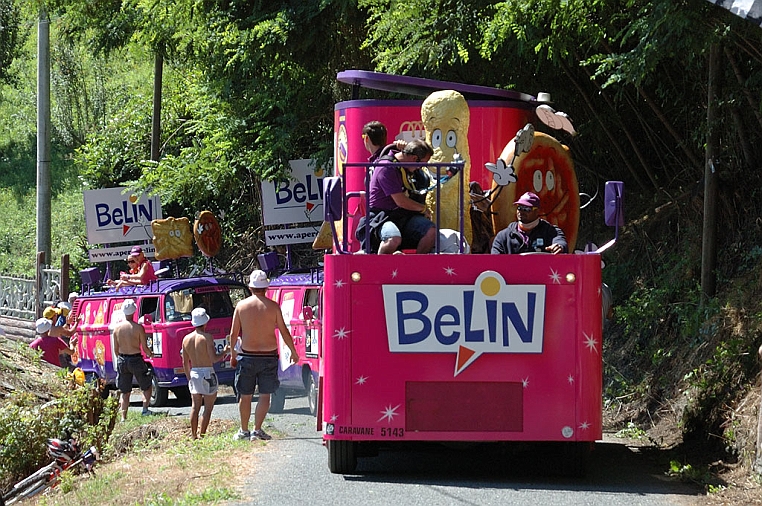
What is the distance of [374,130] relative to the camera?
1001cm

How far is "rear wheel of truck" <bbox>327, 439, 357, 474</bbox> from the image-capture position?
367 inches

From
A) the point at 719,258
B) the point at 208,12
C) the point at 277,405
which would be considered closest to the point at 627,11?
the point at 719,258

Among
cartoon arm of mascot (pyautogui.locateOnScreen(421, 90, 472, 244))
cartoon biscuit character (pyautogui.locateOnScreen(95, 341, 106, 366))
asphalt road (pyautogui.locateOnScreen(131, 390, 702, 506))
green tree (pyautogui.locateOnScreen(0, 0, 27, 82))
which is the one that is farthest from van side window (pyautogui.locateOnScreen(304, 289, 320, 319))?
green tree (pyautogui.locateOnScreen(0, 0, 27, 82))

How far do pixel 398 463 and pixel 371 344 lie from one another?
1.94 metres

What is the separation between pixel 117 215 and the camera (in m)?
26.6

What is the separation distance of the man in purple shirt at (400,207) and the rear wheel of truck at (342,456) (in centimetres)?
161

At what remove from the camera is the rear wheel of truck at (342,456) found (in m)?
9.33

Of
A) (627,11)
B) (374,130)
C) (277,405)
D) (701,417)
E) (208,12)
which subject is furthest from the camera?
(208,12)

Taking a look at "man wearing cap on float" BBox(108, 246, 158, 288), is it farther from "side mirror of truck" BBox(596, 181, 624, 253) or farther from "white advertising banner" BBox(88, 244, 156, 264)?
"side mirror of truck" BBox(596, 181, 624, 253)

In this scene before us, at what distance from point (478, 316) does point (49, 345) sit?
42.7ft

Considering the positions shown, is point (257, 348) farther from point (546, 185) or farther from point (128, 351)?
point (128, 351)

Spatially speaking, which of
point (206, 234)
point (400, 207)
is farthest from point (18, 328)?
point (400, 207)

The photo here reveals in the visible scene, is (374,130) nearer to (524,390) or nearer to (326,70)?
(524,390)

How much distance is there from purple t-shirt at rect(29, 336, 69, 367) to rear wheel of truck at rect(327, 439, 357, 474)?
38.3 ft
